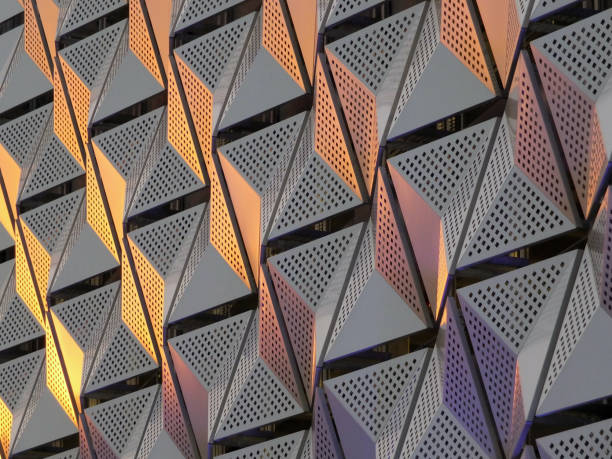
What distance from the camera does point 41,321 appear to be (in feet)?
77.0

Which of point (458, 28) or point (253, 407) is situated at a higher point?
point (458, 28)

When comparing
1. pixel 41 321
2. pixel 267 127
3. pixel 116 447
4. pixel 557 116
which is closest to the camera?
pixel 557 116

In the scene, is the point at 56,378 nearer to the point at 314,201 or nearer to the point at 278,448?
the point at 278,448

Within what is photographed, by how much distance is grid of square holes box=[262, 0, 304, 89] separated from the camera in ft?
60.8

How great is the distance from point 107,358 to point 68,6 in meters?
6.88

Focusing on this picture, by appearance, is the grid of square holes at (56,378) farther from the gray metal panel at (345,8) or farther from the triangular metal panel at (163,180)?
the gray metal panel at (345,8)

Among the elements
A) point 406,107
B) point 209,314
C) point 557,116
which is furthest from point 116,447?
point 557,116

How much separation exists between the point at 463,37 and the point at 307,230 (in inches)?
144

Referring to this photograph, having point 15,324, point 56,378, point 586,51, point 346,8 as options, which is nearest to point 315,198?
point 346,8

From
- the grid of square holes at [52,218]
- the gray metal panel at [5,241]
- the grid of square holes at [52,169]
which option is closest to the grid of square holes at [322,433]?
the grid of square holes at [52,218]

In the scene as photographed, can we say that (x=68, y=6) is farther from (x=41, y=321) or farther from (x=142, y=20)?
(x=41, y=321)

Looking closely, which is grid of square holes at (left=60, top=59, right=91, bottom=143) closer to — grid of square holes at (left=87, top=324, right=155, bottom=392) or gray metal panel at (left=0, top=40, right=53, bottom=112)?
gray metal panel at (left=0, top=40, right=53, bottom=112)

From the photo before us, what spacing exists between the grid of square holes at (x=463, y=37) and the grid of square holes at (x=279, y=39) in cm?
307

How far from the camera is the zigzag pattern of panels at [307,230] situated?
45.5 ft
